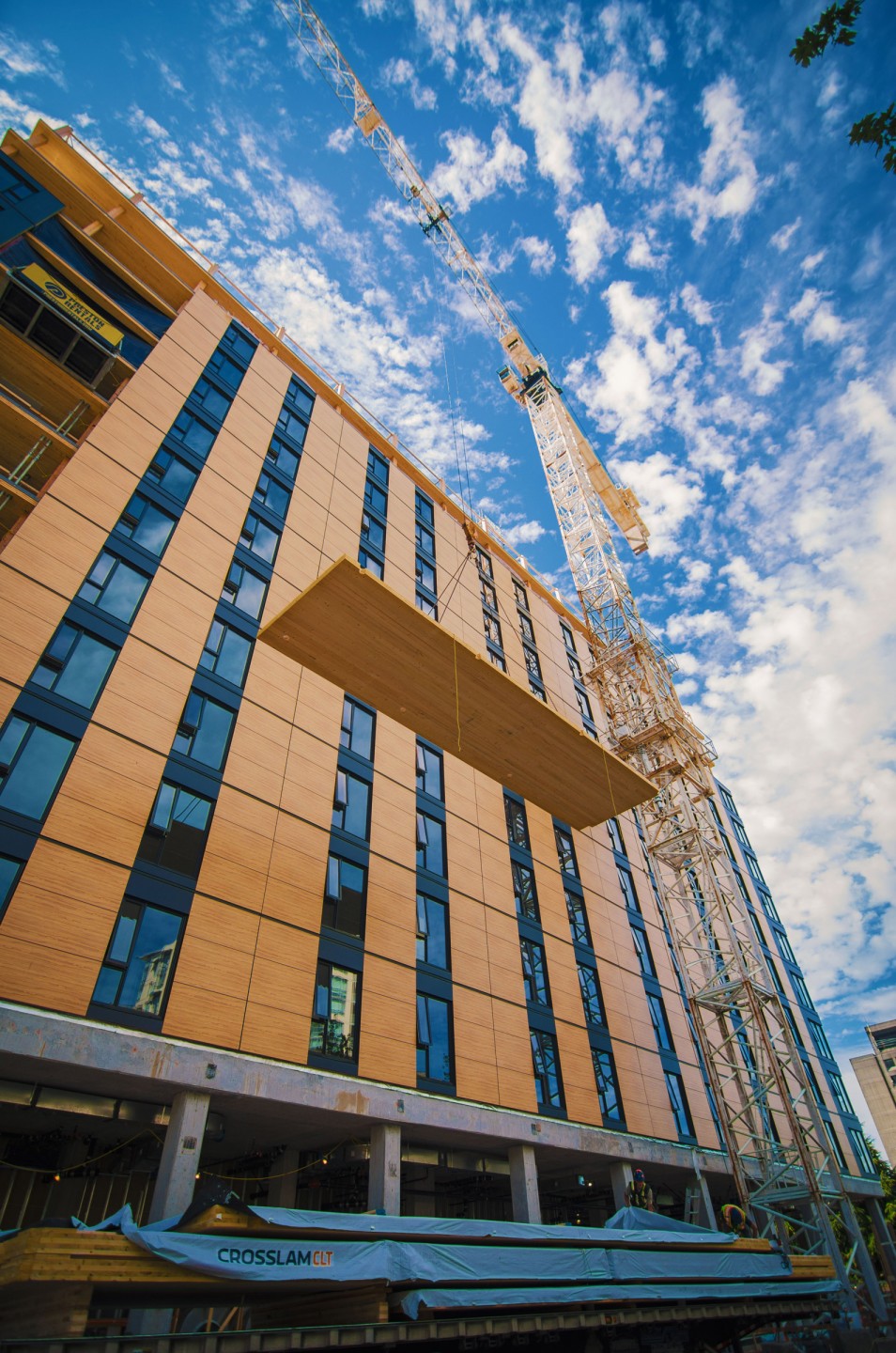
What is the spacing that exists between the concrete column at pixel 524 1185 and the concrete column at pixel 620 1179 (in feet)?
16.4

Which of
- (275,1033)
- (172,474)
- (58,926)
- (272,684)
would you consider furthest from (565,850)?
(172,474)

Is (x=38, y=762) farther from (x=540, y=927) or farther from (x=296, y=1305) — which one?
(x=540, y=927)

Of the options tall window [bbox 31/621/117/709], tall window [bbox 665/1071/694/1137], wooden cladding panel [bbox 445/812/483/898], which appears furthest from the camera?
tall window [bbox 665/1071/694/1137]

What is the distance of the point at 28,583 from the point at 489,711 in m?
12.1

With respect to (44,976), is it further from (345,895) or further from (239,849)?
(345,895)

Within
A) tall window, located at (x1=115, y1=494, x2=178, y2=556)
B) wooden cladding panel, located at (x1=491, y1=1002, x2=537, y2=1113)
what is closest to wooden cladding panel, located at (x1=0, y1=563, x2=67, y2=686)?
tall window, located at (x1=115, y1=494, x2=178, y2=556)

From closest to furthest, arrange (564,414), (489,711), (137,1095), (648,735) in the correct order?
(137,1095) → (489,711) → (648,735) → (564,414)

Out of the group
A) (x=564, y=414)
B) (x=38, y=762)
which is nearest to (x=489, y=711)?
(x=38, y=762)

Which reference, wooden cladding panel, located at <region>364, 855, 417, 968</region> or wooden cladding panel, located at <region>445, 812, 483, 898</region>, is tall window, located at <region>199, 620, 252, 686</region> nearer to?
wooden cladding panel, located at <region>364, 855, 417, 968</region>

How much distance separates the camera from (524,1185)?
21266mm

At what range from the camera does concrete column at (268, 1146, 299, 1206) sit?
66.4ft

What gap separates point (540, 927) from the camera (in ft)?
91.7

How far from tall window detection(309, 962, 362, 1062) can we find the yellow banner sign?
19.1 metres

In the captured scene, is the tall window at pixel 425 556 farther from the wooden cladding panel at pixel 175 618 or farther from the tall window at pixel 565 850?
the wooden cladding panel at pixel 175 618
